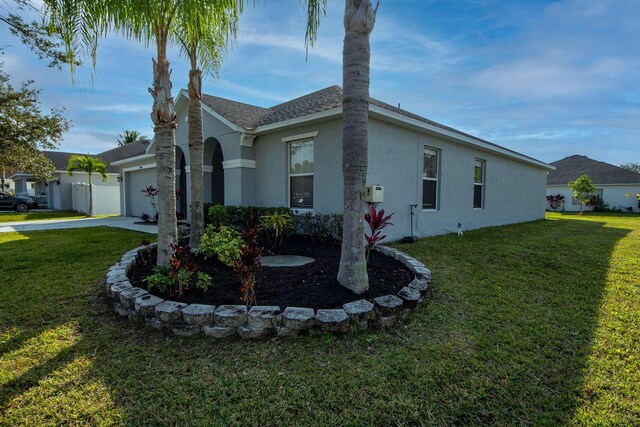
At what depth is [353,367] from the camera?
260cm

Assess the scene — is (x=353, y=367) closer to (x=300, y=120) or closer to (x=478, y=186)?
(x=300, y=120)

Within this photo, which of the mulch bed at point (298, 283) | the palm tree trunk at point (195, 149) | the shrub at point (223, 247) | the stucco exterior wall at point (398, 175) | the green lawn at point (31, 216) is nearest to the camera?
the mulch bed at point (298, 283)

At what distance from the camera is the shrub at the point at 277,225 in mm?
7082

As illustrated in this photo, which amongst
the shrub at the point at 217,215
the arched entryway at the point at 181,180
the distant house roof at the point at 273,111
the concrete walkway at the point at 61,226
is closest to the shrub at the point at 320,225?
the shrub at the point at 217,215

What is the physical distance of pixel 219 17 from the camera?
483 centimetres

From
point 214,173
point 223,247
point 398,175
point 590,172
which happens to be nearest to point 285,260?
point 223,247

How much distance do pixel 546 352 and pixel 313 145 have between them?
6310mm

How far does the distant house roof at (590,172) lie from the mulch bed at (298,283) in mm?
31397

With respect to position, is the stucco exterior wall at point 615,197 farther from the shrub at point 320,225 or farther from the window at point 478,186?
the shrub at point 320,225

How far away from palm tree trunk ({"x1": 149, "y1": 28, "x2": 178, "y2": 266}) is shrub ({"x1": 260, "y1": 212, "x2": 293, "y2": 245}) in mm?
2558

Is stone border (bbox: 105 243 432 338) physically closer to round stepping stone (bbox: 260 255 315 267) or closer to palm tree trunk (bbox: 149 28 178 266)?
palm tree trunk (bbox: 149 28 178 266)

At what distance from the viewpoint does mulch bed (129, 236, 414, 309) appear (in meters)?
3.67

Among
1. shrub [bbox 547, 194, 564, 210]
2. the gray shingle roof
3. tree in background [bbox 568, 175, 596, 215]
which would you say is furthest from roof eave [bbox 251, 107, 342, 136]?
shrub [bbox 547, 194, 564, 210]

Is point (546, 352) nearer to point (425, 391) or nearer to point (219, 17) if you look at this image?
point (425, 391)
